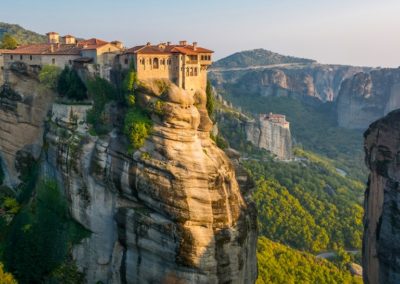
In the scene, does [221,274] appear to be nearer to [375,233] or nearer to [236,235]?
[236,235]

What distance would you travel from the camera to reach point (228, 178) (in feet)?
145

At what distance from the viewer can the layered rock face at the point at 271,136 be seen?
128125mm

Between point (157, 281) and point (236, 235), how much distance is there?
7870 millimetres

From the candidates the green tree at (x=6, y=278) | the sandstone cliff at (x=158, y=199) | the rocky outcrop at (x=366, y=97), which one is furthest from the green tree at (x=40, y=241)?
the rocky outcrop at (x=366, y=97)

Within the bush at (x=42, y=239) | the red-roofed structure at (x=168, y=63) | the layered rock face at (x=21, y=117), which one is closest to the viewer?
the red-roofed structure at (x=168, y=63)

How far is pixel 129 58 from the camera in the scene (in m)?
46.9

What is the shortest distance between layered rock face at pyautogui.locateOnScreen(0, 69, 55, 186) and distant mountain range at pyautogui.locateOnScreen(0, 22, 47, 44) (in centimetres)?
8383

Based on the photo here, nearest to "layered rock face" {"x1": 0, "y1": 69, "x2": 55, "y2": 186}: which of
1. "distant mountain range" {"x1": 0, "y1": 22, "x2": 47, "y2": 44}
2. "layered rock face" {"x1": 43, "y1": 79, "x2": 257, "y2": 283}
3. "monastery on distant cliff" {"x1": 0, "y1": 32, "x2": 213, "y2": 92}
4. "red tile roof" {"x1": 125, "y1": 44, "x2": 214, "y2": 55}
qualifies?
"monastery on distant cliff" {"x1": 0, "y1": 32, "x2": 213, "y2": 92}

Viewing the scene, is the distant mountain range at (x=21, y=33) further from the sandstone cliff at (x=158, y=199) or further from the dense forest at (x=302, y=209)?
the sandstone cliff at (x=158, y=199)

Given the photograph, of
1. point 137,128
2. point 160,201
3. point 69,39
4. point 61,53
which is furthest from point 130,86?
point 69,39

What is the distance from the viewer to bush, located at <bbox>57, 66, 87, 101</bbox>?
49125 millimetres

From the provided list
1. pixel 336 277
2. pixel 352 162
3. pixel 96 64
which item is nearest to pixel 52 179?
pixel 96 64

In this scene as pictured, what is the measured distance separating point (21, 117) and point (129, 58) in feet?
52.4

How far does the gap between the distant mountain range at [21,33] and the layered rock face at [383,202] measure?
11299 centimetres
